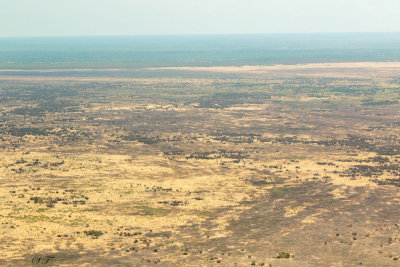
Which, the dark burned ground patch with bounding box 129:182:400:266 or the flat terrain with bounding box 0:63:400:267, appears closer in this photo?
the dark burned ground patch with bounding box 129:182:400:266

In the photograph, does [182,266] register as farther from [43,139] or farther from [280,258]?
[43,139]

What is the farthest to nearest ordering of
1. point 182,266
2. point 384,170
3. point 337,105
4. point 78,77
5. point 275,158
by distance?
point 78,77 → point 337,105 → point 275,158 → point 384,170 → point 182,266

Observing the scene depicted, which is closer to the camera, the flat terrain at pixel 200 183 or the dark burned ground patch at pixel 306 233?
the dark burned ground patch at pixel 306 233

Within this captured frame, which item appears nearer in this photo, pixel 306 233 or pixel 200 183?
pixel 306 233

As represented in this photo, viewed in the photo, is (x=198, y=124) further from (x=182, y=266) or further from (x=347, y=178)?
(x=182, y=266)

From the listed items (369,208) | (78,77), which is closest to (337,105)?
(369,208)

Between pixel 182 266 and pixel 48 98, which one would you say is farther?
pixel 48 98

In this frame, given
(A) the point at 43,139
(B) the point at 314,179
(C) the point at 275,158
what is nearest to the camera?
(B) the point at 314,179
